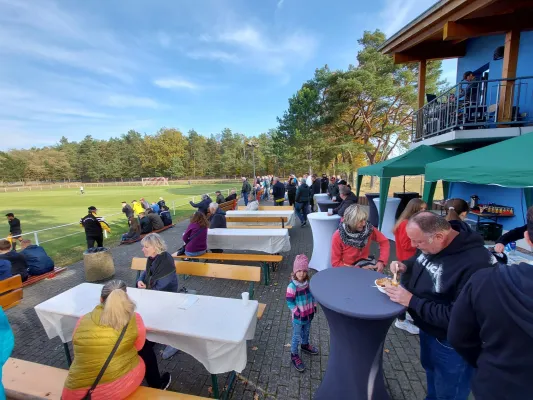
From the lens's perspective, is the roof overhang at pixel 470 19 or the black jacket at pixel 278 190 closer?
the roof overhang at pixel 470 19

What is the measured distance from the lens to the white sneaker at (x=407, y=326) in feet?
11.0

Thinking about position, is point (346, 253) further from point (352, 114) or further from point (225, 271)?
point (352, 114)

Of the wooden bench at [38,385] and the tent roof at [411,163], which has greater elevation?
the tent roof at [411,163]

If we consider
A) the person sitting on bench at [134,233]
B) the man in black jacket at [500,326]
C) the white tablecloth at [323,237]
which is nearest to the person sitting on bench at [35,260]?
the person sitting on bench at [134,233]

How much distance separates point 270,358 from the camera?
119 inches

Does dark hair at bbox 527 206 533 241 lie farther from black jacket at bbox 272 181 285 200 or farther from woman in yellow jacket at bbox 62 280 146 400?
black jacket at bbox 272 181 285 200

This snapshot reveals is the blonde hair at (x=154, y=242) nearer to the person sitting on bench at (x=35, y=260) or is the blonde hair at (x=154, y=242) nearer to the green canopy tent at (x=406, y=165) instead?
the person sitting on bench at (x=35, y=260)

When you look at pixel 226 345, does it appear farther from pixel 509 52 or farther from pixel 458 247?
pixel 509 52

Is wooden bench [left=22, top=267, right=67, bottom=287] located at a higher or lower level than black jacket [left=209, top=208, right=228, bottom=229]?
lower

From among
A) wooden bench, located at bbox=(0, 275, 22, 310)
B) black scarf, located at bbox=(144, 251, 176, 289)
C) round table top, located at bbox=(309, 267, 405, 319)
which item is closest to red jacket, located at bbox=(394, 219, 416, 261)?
round table top, located at bbox=(309, 267, 405, 319)

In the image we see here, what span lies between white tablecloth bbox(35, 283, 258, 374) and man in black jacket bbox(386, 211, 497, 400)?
140cm

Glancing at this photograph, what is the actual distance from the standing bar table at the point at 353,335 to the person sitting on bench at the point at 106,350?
149 centimetres

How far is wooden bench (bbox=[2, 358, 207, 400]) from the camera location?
2.02m

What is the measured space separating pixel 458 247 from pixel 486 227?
6631 mm
